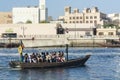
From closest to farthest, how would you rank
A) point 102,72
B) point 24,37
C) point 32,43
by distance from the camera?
1. point 102,72
2. point 32,43
3. point 24,37

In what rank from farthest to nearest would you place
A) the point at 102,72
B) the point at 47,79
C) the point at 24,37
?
the point at 24,37 < the point at 102,72 < the point at 47,79

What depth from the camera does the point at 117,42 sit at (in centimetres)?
18638

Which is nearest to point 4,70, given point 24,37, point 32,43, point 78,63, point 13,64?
point 13,64

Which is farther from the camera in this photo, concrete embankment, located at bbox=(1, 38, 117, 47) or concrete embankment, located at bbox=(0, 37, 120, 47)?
concrete embankment, located at bbox=(1, 38, 117, 47)

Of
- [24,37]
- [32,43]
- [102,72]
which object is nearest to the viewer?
[102,72]

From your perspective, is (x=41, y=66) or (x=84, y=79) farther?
(x=41, y=66)

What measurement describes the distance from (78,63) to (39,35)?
4858 inches

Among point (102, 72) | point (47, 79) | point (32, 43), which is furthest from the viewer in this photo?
point (32, 43)

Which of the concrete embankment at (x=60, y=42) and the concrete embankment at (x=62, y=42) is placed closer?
the concrete embankment at (x=62, y=42)

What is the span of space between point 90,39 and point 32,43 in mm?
20657

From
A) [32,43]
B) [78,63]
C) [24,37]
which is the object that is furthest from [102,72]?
[24,37]

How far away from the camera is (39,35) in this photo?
199000mm

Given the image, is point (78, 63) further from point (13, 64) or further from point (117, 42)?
point (117, 42)

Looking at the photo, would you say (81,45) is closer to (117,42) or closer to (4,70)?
(117,42)
